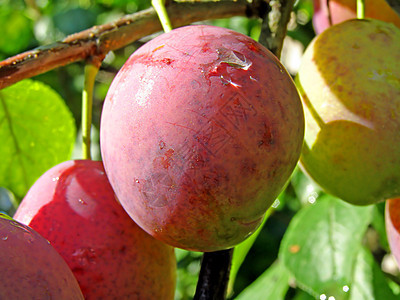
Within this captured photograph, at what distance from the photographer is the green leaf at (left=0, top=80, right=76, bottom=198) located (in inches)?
33.8

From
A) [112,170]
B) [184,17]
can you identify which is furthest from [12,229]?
[184,17]

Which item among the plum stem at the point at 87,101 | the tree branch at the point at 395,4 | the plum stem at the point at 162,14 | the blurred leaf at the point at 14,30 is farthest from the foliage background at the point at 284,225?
the tree branch at the point at 395,4

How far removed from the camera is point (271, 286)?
1.14m

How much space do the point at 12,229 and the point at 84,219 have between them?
0.46 feet

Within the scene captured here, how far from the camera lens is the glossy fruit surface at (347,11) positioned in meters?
0.94

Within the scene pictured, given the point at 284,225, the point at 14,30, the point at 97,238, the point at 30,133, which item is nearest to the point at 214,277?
the point at 97,238

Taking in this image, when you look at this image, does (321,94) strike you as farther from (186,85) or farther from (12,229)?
(12,229)

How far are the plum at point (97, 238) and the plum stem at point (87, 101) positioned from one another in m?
0.08

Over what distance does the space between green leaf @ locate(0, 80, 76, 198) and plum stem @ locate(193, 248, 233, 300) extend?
1.22 feet

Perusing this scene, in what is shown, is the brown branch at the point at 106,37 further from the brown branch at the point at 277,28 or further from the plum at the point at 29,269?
the plum at the point at 29,269

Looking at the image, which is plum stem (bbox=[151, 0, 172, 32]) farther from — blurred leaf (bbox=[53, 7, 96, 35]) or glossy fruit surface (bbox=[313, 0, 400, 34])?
blurred leaf (bbox=[53, 7, 96, 35])

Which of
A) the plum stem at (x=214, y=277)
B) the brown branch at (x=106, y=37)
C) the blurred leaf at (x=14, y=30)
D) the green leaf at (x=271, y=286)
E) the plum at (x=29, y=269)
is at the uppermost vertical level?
the brown branch at (x=106, y=37)

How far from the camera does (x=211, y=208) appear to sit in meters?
0.53

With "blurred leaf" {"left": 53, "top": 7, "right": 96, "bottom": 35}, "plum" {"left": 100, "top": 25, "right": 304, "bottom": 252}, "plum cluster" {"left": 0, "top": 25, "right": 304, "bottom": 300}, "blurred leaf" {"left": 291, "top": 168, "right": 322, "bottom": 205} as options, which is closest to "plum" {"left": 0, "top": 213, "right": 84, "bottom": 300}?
"plum cluster" {"left": 0, "top": 25, "right": 304, "bottom": 300}
